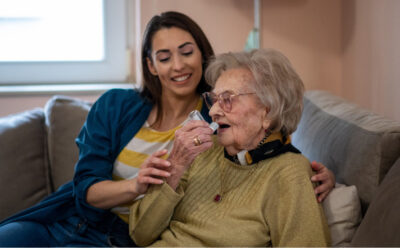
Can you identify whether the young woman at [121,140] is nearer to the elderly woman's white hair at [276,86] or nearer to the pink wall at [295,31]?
the elderly woman's white hair at [276,86]

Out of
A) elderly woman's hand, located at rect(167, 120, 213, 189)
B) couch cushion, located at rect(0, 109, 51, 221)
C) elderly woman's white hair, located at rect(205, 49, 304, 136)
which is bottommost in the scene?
couch cushion, located at rect(0, 109, 51, 221)

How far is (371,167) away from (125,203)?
85 centimetres

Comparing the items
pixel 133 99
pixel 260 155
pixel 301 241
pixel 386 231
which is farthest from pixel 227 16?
pixel 386 231

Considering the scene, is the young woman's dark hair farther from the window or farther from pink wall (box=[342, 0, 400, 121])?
the window

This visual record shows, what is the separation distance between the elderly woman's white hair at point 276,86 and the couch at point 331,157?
243 mm

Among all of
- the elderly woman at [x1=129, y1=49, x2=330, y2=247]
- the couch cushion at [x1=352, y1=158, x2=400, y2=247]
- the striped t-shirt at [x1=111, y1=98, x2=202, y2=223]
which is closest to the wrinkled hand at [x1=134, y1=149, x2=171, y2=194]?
the elderly woman at [x1=129, y1=49, x2=330, y2=247]

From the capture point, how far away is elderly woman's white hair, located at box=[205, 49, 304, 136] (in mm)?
1389

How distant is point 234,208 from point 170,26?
77 centimetres

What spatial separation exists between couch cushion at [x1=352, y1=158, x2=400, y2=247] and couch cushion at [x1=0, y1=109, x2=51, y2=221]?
1.53 meters

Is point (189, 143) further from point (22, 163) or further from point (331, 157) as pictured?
point (22, 163)

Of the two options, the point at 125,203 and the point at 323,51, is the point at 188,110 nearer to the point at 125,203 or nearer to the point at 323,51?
the point at 125,203

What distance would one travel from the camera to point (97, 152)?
1723 mm

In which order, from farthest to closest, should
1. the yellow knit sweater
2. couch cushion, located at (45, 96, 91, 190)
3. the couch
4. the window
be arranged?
the window
couch cushion, located at (45, 96, 91, 190)
the yellow knit sweater
the couch

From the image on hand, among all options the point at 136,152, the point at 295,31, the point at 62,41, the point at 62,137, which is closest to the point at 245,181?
the point at 136,152
